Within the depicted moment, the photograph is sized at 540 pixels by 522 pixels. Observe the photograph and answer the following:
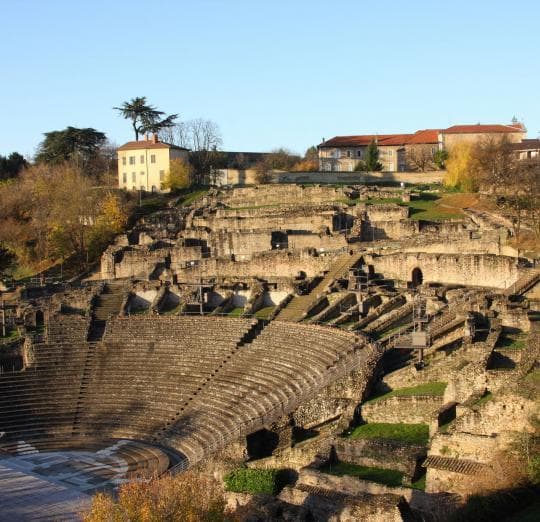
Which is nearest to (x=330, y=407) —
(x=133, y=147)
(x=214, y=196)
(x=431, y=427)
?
(x=431, y=427)

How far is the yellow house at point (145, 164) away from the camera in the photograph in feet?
246

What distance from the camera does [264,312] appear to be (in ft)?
151

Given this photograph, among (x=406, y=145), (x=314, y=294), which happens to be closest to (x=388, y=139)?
(x=406, y=145)

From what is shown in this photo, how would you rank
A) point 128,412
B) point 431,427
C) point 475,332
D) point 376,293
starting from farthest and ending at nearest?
point 376,293 < point 128,412 < point 475,332 < point 431,427

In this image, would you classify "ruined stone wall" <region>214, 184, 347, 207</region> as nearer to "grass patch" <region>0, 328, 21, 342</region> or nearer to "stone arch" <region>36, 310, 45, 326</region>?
"stone arch" <region>36, 310, 45, 326</region>

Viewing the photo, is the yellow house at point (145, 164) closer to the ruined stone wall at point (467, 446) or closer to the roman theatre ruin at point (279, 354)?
the roman theatre ruin at point (279, 354)

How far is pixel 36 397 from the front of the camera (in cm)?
4059

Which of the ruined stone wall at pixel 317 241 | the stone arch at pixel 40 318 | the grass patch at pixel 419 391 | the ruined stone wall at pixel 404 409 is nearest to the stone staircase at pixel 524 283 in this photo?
the grass patch at pixel 419 391

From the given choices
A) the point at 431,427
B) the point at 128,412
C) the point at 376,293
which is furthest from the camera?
the point at 376,293

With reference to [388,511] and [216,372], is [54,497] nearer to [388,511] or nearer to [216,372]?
[216,372]

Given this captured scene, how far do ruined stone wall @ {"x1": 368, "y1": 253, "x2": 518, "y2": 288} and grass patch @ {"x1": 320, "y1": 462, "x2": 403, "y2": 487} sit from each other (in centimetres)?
1784

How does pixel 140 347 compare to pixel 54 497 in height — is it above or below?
above

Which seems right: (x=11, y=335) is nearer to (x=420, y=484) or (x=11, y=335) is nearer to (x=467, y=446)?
(x=420, y=484)

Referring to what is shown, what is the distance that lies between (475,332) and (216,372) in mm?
11982
